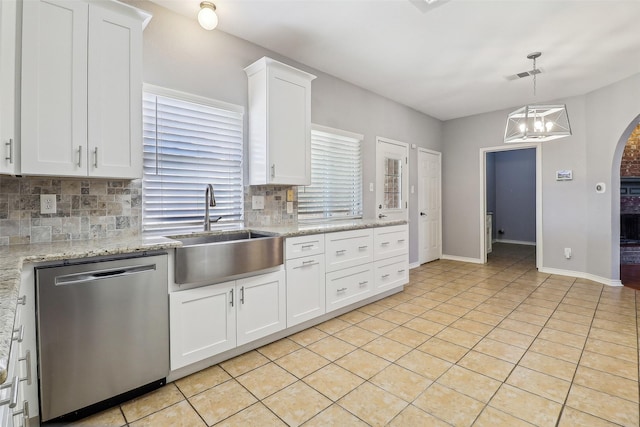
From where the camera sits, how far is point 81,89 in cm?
184

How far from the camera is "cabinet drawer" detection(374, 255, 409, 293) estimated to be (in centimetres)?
347

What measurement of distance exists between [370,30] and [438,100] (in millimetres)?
2397

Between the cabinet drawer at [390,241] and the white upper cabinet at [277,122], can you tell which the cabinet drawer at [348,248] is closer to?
the cabinet drawer at [390,241]

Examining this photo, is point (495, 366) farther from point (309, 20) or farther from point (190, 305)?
point (309, 20)

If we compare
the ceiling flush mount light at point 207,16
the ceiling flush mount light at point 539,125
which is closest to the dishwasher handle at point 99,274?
the ceiling flush mount light at point 207,16

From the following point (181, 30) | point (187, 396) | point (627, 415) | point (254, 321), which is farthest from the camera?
point (181, 30)

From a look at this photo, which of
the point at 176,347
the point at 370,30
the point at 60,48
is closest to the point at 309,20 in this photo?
the point at 370,30

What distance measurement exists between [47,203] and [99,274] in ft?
2.45

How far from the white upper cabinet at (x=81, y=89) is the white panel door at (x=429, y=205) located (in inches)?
176

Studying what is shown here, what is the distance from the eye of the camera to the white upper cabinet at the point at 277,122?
2.82 metres

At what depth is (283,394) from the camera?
73.9 inches

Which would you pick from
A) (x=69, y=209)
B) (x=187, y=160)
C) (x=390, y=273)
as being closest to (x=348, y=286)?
(x=390, y=273)

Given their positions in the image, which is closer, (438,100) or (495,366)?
(495,366)

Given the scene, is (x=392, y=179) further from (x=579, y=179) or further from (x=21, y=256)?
(x=21, y=256)
